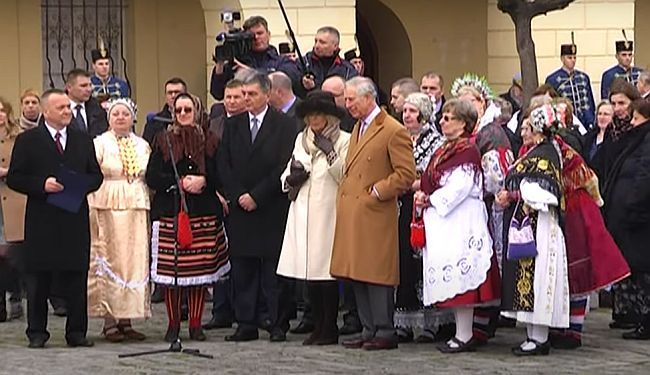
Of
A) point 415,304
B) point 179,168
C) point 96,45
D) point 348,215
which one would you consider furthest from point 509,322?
point 96,45

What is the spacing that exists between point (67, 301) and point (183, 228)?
973mm

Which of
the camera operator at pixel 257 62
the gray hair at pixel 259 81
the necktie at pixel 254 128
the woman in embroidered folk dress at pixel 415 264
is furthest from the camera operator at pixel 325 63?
the woman in embroidered folk dress at pixel 415 264

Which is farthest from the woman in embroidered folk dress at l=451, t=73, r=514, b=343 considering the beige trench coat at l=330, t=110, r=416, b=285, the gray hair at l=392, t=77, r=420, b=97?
the beige trench coat at l=330, t=110, r=416, b=285

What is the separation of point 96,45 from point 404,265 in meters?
7.13

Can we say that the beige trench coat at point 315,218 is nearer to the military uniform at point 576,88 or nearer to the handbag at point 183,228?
the handbag at point 183,228

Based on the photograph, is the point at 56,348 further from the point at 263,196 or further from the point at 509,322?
the point at 509,322

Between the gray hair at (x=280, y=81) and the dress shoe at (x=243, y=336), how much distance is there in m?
1.96

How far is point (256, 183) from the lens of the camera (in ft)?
38.9

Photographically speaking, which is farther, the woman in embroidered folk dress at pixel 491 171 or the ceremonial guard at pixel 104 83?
the ceremonial guard at pixel 104 83

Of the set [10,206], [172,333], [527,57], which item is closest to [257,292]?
Answer: [172,333]

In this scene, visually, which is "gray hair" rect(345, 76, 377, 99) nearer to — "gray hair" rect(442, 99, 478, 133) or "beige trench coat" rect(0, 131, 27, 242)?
"gray hair" rect(442, 99, 478, 133)

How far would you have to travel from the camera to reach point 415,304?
11.6m

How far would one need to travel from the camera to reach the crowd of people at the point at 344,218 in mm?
11078

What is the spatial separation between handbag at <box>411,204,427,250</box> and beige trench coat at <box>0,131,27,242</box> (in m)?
3.38
